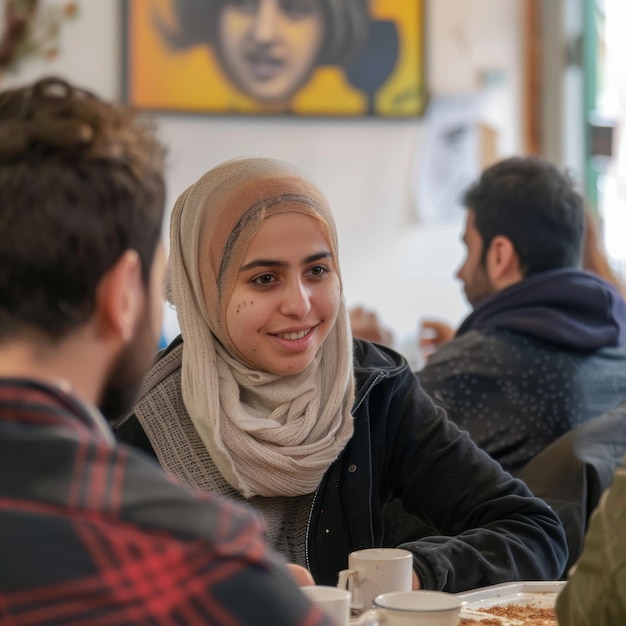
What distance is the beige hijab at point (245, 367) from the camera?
179cm

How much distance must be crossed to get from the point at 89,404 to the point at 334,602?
1.28 feet

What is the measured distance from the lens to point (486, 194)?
302 cm

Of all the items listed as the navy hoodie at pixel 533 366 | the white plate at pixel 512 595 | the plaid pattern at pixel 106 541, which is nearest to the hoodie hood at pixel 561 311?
the navy hoodie at pixel 533 366

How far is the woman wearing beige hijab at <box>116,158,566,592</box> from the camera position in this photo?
178 centimetres

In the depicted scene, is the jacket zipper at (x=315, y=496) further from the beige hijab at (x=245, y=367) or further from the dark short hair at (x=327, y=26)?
the dark short hair at (x=327, y=26)

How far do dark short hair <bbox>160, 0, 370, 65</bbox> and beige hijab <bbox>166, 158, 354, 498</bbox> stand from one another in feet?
8.96

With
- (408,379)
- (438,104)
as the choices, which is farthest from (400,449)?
(438,104)

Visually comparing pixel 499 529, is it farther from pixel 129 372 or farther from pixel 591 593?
pixel 129 372

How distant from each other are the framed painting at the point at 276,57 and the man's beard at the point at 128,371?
11.8 feet

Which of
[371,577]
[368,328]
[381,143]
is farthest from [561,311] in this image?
[381,143]

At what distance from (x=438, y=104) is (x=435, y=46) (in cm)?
27

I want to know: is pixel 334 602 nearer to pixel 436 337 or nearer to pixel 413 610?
pixel 413 610

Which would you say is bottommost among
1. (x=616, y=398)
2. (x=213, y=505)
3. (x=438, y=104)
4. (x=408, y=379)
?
(x=616, y=398)

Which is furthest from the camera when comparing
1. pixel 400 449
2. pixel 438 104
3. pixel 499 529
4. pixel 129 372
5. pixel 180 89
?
pixel 438 104
